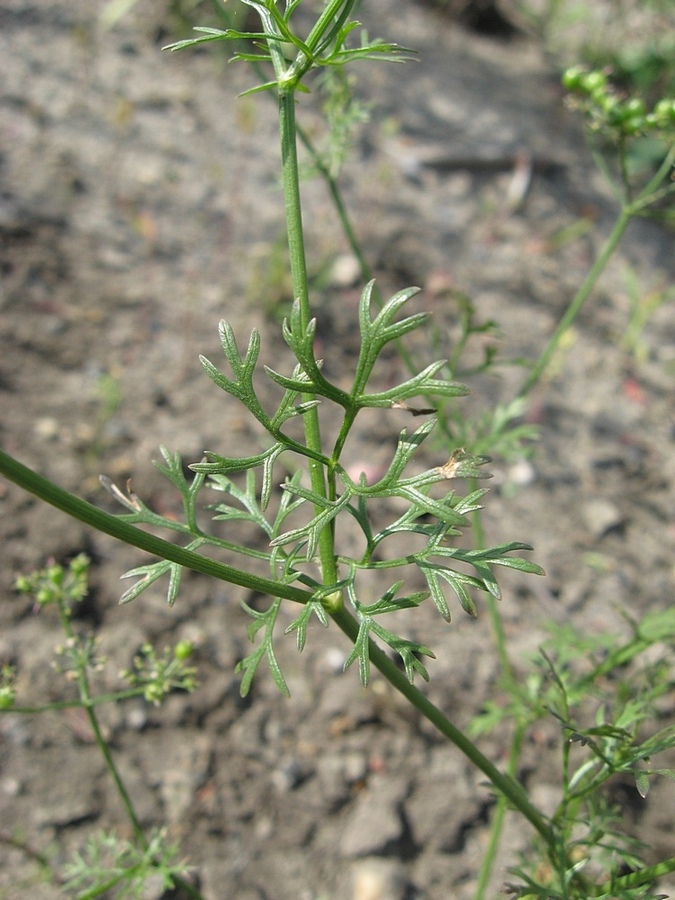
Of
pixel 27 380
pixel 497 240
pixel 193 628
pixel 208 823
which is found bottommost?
pixel 208 823

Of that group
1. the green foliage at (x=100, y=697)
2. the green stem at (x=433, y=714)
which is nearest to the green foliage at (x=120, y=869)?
the green foliage at (x=100, y=697)

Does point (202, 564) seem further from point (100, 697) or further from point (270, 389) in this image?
point (270, 389)

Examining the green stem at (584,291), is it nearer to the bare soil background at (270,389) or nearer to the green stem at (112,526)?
the bare soil background at (270,389)

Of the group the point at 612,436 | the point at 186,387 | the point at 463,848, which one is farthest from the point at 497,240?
the point at 463,848

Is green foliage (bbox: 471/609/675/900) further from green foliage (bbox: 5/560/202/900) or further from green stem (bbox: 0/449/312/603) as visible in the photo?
green foliage (bbox: 5/560/202/900)

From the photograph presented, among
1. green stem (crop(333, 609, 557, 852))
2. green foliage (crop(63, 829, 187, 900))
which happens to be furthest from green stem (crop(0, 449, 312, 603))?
green foliage (crop(63, 829, 187, 900))

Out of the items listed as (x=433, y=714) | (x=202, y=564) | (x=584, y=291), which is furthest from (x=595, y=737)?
(x=202, y=564)

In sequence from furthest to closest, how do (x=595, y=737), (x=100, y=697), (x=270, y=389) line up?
(x=270, y=389), (x=595, y=737), (x=100, y=697)

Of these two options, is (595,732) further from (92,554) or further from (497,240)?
(497,240)
